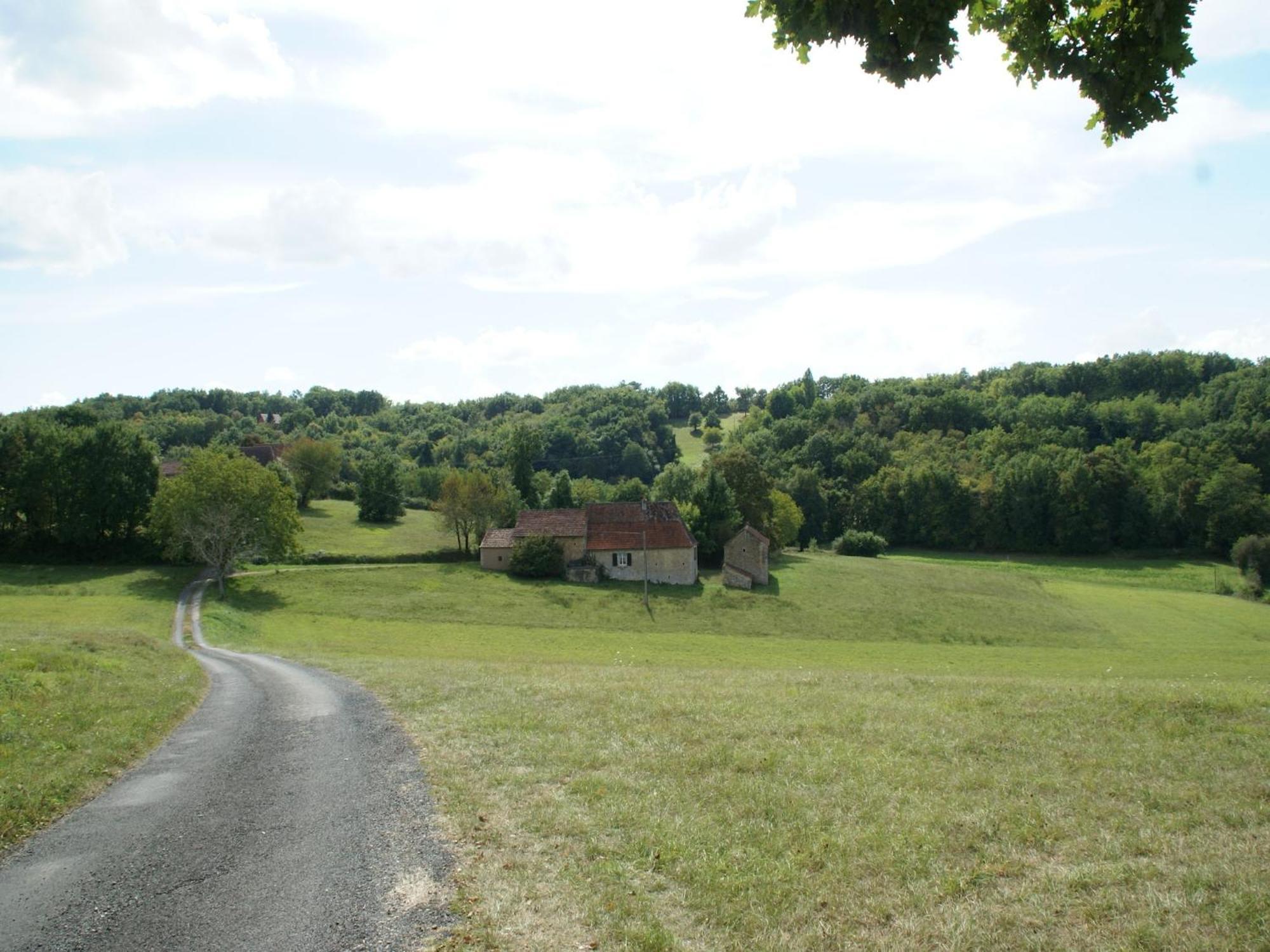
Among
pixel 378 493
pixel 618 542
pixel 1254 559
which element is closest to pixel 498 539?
pixel 618 542

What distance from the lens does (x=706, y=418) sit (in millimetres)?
198875

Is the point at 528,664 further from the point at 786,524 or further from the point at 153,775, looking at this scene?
the point at 786,524

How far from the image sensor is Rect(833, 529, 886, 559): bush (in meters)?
95.8

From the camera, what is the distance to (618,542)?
70312mm

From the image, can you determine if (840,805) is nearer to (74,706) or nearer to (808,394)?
(74,706)

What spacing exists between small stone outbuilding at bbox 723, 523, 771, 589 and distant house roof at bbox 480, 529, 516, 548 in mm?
18329

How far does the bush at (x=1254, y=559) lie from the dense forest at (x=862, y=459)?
38.9 feet

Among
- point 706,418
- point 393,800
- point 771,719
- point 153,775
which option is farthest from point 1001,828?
point 706,418

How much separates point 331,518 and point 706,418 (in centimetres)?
11923

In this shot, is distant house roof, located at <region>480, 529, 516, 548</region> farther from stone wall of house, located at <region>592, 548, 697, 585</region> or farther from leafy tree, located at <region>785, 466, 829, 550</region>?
leafy tree, located at <region>785, 466, 829, 550</region>

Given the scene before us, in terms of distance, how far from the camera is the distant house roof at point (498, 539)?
70938 mm

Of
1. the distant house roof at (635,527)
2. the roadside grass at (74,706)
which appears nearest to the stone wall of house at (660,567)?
the distant house roof at (635,527)

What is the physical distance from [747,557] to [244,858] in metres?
62.1

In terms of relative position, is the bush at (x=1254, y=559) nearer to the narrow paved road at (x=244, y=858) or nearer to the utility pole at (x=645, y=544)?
the utility pole at (x=645, y=544)
